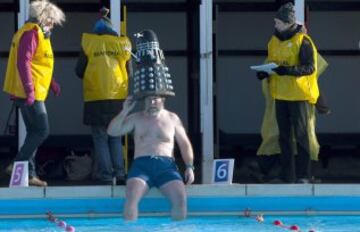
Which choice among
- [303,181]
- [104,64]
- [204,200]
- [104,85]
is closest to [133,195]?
[204,200]

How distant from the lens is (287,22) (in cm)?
991

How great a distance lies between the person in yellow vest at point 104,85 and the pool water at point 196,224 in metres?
0.89

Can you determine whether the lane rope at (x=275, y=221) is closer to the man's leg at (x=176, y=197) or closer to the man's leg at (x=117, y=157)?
the man's leg at (x=176, y=197)

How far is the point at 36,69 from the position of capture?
31.6 feet

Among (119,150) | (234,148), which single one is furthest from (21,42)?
(234,148)

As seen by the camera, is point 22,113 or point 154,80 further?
point 22,113

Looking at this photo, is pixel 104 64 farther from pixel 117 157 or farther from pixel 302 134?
pixel 302 134

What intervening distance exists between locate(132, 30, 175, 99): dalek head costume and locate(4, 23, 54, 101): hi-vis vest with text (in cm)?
93

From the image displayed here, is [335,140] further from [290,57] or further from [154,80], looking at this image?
[154,80]

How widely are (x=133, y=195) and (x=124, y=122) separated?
0.66 metres

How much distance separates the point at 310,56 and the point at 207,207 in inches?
69.4

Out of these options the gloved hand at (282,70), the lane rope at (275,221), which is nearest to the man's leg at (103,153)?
the lane rope at (275,221)

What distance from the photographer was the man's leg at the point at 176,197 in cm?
870

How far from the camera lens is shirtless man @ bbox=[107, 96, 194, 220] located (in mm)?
8742
